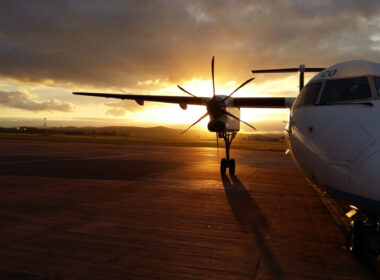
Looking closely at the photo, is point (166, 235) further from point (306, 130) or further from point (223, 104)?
point (223, 104)

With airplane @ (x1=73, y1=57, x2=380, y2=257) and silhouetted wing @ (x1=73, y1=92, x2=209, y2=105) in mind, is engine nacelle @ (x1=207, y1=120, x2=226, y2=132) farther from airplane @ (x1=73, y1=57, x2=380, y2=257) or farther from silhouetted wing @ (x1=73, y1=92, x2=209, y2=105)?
airplane @ (x1=73, y1=57, x2=380, y2=257)

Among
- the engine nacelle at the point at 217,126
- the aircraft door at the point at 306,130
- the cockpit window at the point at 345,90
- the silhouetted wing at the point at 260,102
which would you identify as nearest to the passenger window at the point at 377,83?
the cockpit window at the point at 345,90

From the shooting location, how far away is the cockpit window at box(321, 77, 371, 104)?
16.3ft

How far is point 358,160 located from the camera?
A: 3707 millimetres

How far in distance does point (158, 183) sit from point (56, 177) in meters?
4.40

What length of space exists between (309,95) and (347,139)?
2237mm

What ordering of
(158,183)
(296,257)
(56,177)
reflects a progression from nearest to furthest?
(296,257)
(158,183)
(56,177)

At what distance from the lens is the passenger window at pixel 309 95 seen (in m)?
5.81

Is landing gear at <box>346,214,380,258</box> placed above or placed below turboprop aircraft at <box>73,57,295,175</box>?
below

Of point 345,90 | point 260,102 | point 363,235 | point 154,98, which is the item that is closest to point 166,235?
point 363,235

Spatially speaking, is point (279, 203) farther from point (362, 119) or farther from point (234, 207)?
point (362, 119)

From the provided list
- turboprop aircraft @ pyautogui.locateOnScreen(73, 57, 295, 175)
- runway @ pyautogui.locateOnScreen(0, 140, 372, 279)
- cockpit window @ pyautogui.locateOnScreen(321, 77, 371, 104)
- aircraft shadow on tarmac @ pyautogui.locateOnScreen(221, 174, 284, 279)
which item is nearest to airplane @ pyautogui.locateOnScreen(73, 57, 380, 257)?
cockpit window @ pyautogui.locateOnScreen(321, 77, 371, 104)

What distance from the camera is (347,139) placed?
401 centimetres

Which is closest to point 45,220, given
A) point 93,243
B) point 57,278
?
point 93,243
